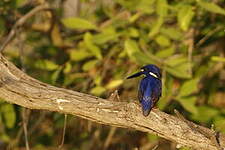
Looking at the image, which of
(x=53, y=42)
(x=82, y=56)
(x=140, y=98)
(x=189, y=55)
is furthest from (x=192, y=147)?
(x=53, y=42)

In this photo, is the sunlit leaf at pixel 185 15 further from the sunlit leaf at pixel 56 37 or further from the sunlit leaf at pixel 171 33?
the sunlit leaf at pixel 56 37

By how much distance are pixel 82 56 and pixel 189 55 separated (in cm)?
51

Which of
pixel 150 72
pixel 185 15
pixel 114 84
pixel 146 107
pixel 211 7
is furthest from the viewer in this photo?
pixel 114 84

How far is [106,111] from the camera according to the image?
159 cm

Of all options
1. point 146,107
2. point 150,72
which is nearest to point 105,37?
point 150,72

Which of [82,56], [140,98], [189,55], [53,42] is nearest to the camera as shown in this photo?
[140,98]

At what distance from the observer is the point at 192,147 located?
161cm

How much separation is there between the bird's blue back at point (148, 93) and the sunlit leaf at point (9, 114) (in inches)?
48.6

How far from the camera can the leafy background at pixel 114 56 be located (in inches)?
102

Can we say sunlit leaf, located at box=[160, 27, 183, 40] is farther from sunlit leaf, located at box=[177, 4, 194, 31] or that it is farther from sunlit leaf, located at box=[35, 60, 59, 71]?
sunlit leaf, located at box=[35, 60, 59, 71]

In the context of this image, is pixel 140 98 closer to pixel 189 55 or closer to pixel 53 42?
pixel 189 55

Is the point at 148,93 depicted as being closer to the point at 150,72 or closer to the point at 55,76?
the point at 150,72

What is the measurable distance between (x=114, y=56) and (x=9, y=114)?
57 centimetres

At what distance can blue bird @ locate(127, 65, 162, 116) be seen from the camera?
5.13 feet
